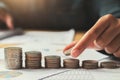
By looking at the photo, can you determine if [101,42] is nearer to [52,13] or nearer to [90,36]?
[90,36]

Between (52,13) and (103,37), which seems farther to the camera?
(52,13)

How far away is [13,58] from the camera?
23.8 inches

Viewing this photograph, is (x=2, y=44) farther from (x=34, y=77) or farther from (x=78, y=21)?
(x=78, y=21)

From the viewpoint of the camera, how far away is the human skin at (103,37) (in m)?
0.64

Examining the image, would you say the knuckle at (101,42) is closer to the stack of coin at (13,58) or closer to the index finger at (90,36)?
the index finger at (90,36)

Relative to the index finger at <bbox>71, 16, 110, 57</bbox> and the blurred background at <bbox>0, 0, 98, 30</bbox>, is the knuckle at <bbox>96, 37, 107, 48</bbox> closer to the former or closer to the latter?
the index finger at <bbox>71, 16, 110, 57</bbox>

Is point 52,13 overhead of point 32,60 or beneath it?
overhead

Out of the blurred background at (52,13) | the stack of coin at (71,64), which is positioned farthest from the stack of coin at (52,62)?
the blurred background at (52,13)

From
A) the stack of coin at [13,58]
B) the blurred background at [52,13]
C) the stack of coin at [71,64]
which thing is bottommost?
the stack of coin at [71,64]

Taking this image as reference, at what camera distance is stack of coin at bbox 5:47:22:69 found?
1.97 ft

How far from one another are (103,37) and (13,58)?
199 millimetres

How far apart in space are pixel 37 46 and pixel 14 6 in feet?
2.43

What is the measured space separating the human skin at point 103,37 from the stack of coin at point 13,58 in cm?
11

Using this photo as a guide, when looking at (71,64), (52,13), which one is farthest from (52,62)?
(52,13)
